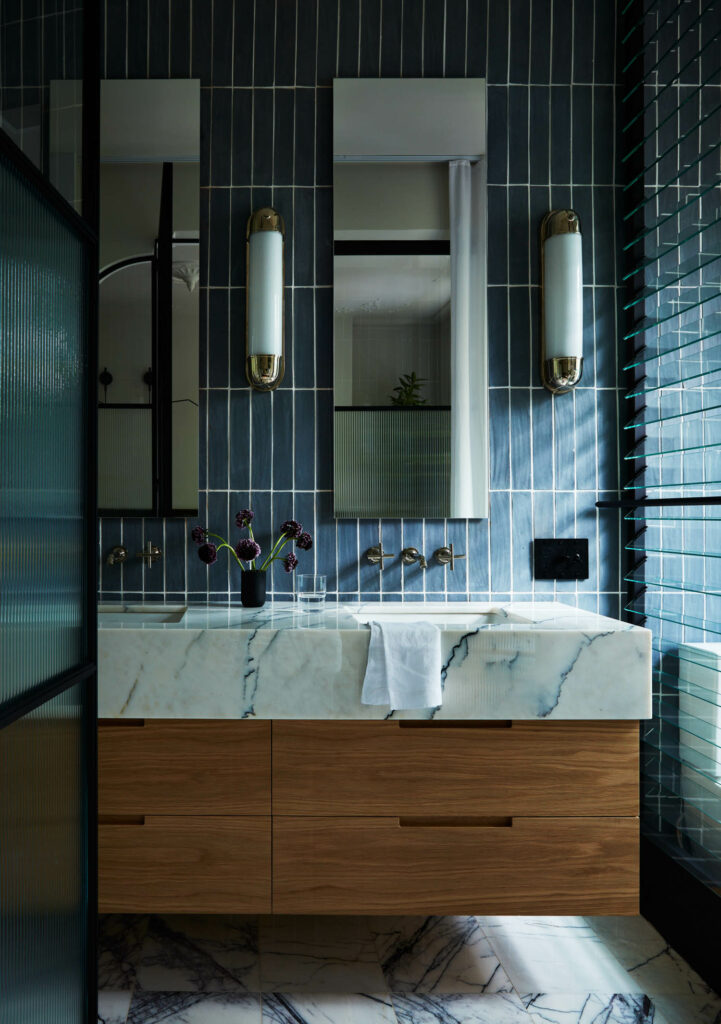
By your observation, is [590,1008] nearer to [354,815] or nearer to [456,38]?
[354,815]

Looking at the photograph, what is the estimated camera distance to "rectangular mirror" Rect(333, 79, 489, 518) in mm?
2322

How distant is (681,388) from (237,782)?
1.50 m

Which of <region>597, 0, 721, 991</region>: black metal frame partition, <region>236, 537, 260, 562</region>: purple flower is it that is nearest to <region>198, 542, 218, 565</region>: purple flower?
<region>236, 537, 260, 562</region>: purple flower

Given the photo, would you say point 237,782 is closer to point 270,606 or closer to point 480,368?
point 270,606

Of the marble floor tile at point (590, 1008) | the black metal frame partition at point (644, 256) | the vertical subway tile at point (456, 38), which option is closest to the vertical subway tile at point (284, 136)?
the vertical subway tile at point (456, 38)

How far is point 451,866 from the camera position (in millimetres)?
1779

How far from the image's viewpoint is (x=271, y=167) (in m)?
2.36

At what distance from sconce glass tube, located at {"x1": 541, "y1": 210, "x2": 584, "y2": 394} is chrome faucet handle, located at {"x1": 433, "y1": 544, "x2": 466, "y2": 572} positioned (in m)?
0.57

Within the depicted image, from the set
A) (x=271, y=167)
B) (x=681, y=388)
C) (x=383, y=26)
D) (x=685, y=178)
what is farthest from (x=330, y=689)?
(x=383, y=26)

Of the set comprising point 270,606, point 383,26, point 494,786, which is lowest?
point 494,786

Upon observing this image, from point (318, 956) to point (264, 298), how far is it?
1.71 meters

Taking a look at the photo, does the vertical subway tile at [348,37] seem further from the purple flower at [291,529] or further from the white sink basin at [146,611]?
the white sink basin at [146,611]

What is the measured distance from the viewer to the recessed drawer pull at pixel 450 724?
179 centimetres

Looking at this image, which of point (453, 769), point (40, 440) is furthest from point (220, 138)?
point (453, 769)
